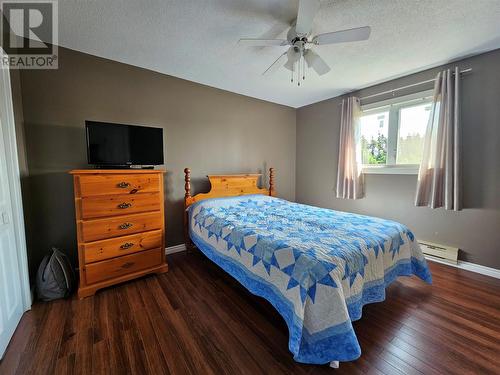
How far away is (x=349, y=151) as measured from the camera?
333 cm

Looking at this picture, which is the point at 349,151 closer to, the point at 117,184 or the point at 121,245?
the point at 117,184

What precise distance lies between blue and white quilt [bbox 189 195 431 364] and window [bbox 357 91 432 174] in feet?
4.58

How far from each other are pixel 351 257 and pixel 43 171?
295 cm

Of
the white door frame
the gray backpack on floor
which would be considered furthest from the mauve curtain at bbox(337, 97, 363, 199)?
the white door frame

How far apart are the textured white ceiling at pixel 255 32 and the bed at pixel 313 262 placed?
1.80 m

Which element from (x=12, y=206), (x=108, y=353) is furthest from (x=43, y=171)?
(x=108, y=353)

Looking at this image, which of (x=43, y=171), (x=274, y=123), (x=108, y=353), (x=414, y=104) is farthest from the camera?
(x=274, y=123)

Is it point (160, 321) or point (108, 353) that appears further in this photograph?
point (160, 321)

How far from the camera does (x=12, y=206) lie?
161 centimetres

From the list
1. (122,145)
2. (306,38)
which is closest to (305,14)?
(306,38)

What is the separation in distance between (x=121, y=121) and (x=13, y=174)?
1.16 m

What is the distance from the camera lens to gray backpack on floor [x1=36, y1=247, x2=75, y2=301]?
1826 millimetres

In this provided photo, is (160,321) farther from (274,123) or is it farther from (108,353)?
(274,123)

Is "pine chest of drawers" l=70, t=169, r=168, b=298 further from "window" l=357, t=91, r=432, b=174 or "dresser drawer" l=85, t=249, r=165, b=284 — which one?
"window" l=357, t=91, r=432, b=174
